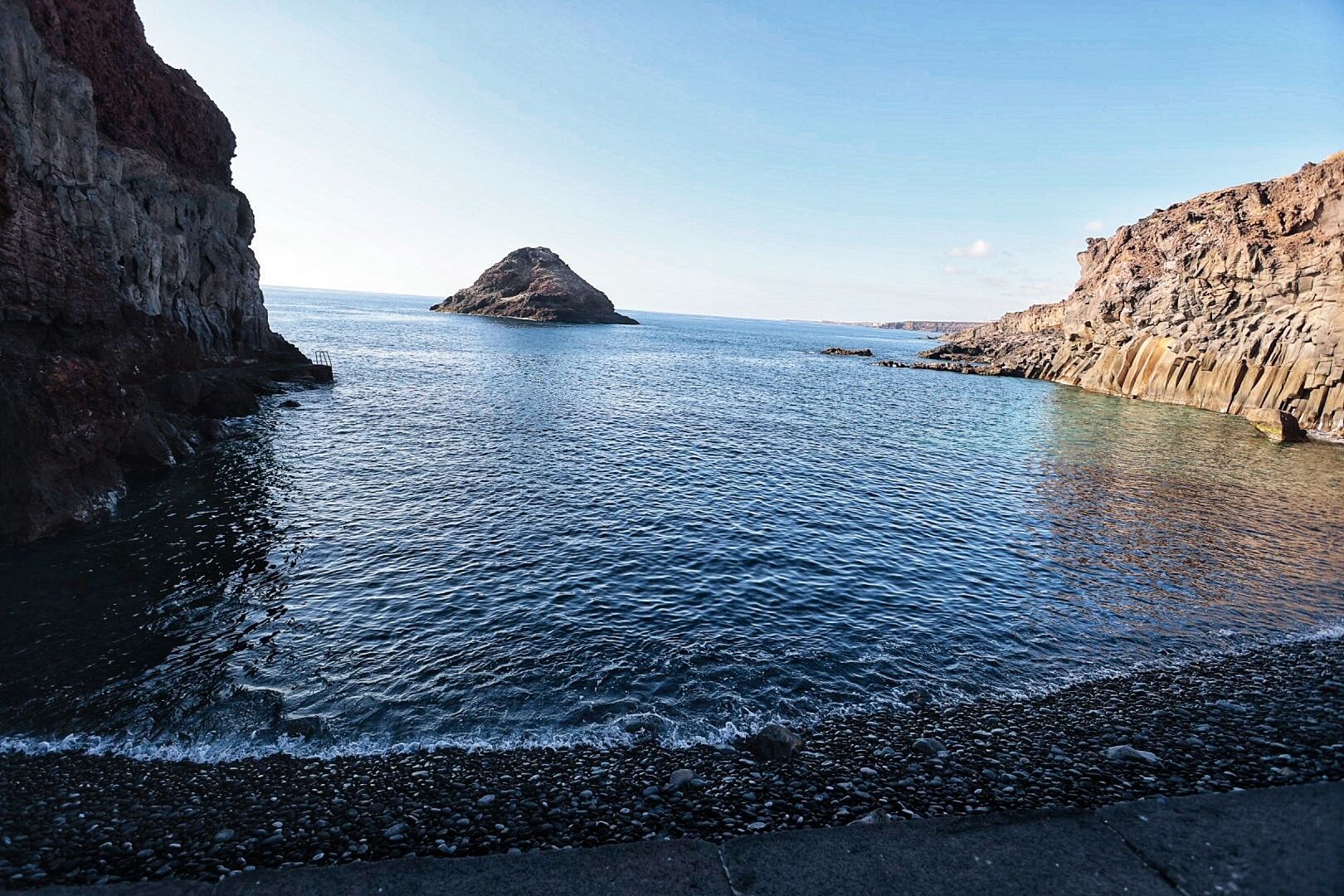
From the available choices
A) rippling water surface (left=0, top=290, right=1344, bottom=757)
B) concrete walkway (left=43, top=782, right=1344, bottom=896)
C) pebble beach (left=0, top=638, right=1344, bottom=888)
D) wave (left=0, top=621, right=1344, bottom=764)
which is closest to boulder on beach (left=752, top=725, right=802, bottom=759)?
pebble beach (left=0, top=638, right=1344, bottom=888)

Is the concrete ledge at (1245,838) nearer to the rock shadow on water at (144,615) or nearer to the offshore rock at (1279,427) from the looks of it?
the rock shadow on water at (144,615)

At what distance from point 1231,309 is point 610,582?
278ft

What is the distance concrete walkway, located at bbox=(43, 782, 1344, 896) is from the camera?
8.84 meters

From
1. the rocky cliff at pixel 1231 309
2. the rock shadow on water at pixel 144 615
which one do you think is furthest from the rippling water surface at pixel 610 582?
the rocky cliff at pixel 1231 309

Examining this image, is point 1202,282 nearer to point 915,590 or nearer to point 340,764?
point 915,590

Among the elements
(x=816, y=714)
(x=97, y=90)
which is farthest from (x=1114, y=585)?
(x=97, y=90)

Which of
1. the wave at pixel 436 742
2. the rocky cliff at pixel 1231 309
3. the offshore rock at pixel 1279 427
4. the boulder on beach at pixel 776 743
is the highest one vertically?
the rocky cliff at pixel 1231 309

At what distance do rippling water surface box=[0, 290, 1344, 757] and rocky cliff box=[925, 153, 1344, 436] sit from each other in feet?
59.4

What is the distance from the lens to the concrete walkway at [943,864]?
8844 mm

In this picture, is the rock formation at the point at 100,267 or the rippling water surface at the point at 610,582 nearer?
the rippling water surface at the point at 610,582

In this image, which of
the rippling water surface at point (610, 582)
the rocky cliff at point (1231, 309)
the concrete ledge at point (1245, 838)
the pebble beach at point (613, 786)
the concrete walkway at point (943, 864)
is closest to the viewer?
the concrete ledge at point (1245, 838)

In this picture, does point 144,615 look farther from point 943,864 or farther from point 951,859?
point 951,859

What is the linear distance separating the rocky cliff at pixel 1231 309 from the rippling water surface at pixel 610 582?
18.1 metres

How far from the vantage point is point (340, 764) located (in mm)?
12812
